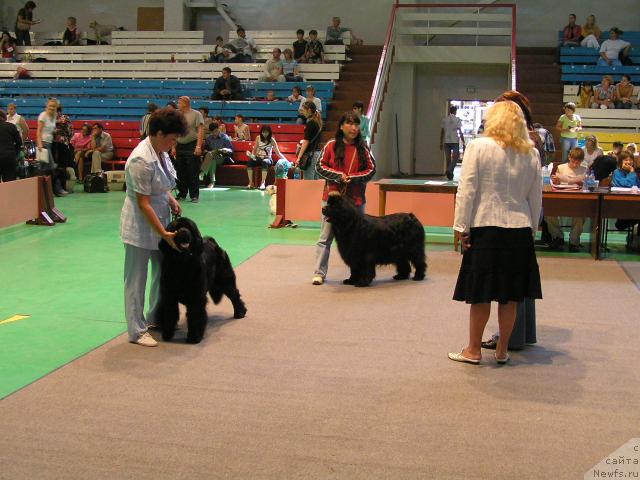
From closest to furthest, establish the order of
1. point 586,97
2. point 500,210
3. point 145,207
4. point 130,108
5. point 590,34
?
point 500,210 → point 145,207 → point 586,97 → point 590,34 → point 130,108

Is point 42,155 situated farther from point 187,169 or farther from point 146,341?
point 146,341

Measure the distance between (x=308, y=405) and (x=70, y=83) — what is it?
1648 cm

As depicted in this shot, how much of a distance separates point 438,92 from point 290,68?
12.4 feet

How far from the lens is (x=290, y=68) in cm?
1756

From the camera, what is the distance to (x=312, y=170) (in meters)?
11.5

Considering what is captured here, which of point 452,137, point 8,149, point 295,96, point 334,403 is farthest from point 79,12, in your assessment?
point 334,403

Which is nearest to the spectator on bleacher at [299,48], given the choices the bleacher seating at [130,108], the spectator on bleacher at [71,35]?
the bleacher seating at [130,108]

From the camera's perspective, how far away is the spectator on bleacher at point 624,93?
15422 mm

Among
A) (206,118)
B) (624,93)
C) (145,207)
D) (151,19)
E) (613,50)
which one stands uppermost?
(151,19)

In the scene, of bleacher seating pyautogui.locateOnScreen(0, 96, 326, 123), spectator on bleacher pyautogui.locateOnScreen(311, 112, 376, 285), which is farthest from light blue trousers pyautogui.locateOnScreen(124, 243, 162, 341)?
bleacher seating pyautogui.locateOnScreen(0, 96, 326, 123)

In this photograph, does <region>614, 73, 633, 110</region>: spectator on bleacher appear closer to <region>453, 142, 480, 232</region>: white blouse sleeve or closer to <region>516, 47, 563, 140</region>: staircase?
<region>516, 47, 563, 140</region>: staircase

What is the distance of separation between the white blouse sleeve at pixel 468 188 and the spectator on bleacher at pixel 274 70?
530 inches

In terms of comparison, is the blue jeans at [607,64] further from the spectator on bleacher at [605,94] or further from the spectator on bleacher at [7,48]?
the spectator on bleacher at [7,48]

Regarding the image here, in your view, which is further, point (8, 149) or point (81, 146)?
point (81, 146)
